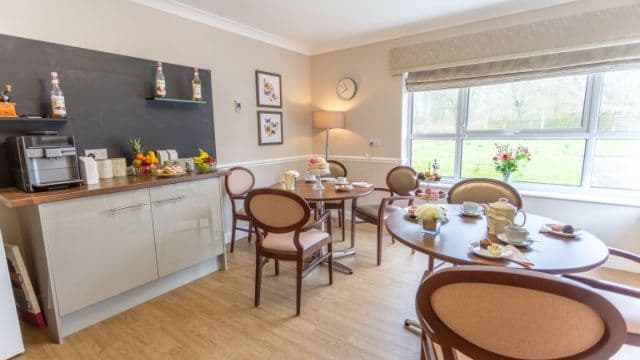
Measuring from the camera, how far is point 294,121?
4.55 meters

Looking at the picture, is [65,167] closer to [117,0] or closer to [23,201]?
[23,201]

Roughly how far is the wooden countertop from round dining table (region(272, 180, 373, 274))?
34.7 inches

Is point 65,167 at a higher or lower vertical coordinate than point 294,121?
lower

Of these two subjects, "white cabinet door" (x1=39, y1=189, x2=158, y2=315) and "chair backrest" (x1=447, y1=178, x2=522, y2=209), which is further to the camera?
"chair backrest" (x1=447, y1=178, x2=522, y2=209)

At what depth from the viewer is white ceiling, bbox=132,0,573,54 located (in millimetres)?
3025

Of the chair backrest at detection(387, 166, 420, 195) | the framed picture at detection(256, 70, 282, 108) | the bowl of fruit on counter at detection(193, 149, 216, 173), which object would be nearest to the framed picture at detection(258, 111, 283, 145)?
the framed picture at detection(256, 70, 282, 108)

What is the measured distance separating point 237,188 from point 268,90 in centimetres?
138

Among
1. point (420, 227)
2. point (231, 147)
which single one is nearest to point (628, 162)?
point (420, 227)

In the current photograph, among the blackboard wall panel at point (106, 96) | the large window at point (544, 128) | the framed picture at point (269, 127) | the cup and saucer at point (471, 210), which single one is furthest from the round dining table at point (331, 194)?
the large window at point (544, 128)

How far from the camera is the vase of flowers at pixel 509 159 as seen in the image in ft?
10.6

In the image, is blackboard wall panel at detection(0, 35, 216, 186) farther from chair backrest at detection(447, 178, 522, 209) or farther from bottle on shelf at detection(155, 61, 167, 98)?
chair backrest at detection(447, 178, 522, 209)

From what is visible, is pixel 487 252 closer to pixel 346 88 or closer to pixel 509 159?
pixel 509 159

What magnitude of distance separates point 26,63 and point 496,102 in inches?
169

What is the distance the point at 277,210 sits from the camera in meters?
2.16
